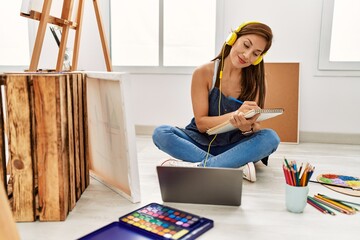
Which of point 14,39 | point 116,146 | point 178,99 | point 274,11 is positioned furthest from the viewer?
point 14,39

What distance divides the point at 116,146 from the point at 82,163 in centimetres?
17

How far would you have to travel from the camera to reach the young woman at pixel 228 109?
1369mm

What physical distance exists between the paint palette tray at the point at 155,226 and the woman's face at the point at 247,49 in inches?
28.0

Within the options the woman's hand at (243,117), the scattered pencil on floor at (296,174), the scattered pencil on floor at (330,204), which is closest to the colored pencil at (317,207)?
the scattered pencil on floor at (330,204)

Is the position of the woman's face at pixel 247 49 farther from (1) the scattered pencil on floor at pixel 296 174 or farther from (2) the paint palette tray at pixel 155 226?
(2) the paint palette tray at pixel 155 226

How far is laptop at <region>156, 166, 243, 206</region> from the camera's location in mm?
1050

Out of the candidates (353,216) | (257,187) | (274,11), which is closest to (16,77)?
(257,187)

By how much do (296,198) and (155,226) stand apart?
1.55 ft

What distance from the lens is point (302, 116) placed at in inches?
88.6

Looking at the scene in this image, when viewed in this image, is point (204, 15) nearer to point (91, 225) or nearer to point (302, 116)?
point (302, 116)

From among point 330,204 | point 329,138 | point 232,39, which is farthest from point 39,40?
point 329,138

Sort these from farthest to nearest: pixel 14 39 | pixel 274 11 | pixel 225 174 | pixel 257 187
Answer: pixel 14 39 < pixel 274 11 < pixel 257 187 < pixel 225 174

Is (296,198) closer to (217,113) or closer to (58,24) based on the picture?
(217,113)

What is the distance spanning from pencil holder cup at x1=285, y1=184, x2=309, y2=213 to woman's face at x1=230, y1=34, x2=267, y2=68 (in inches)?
22.7
